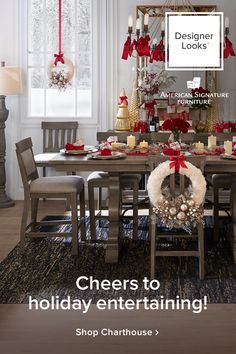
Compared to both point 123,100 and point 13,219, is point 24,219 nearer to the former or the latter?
point 13,219

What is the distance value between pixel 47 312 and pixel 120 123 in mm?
4398

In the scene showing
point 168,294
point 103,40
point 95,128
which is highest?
point 103,40

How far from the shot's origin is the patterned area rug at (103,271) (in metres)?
3.82

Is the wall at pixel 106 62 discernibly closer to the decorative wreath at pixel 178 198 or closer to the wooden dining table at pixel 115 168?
the wooden dining table at pixel 115 168

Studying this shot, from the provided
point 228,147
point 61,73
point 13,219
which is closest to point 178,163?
point 228,147

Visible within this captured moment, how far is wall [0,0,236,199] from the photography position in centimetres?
687

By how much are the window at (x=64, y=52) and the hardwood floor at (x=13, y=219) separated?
1.04 meters

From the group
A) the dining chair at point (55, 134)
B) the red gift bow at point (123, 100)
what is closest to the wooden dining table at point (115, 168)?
the red gift bow at point (123, 100)

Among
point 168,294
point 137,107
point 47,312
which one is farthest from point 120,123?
point 47,312

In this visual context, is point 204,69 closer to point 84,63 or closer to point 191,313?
point 84,63

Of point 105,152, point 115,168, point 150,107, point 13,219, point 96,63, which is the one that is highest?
point 96,63

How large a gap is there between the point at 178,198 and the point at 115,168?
649mm

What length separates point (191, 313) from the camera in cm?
225
